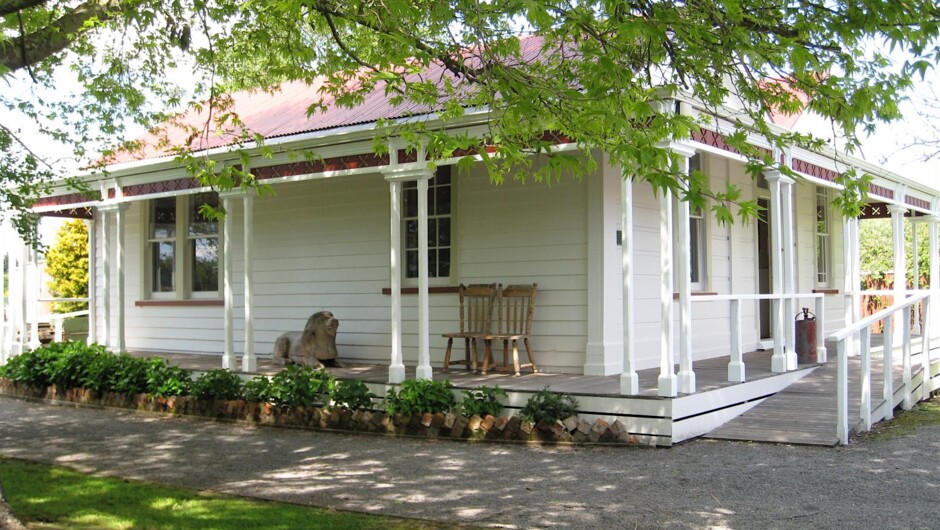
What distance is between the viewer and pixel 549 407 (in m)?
8.45

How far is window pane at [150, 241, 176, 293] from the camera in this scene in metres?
14.9

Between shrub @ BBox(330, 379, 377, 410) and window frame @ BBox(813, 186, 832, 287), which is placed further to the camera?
window frame @ BBox(813, 186, 832, 287)

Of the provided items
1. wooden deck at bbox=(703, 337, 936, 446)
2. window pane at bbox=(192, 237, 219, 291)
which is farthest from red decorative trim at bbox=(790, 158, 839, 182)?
window pane at bbox=(192, 237, 219, 291)

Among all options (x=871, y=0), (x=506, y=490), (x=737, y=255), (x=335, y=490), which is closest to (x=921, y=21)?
(x=871, y=0)

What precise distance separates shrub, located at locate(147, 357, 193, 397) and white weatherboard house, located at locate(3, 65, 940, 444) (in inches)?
24.3

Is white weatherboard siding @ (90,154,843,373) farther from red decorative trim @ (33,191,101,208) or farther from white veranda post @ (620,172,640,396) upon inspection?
white veranda post @ (620,172,640,396)

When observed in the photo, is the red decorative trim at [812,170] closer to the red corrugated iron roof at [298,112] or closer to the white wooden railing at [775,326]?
the white wooden railing at [775,326]

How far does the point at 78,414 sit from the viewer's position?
11.2 m

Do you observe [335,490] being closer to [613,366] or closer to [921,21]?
[613,366]

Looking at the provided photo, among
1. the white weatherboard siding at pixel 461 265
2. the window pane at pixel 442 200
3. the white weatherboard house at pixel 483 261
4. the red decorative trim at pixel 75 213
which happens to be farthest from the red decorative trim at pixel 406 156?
the red decorative trim at pixel 75 213

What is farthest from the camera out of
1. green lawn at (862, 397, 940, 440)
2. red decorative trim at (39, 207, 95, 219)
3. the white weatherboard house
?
red decorative trim at (39, 207, 95, 219)

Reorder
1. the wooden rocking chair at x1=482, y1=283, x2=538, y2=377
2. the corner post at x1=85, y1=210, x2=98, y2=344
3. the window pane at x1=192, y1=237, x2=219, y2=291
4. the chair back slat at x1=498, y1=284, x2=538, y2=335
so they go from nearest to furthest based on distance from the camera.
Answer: the wooden rocking chair at x1=482, y1=283, x2=538, y2=377
the chair back slat at x1=498, y1=284, x2=538, y2=335
the window pane at x1=192, y1=237, x2=219, y2=291
the corner post at x1=85, y1=210, x2=98, y2=344

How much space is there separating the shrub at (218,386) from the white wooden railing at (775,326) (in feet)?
17.4

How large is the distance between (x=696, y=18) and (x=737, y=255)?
673 cm
